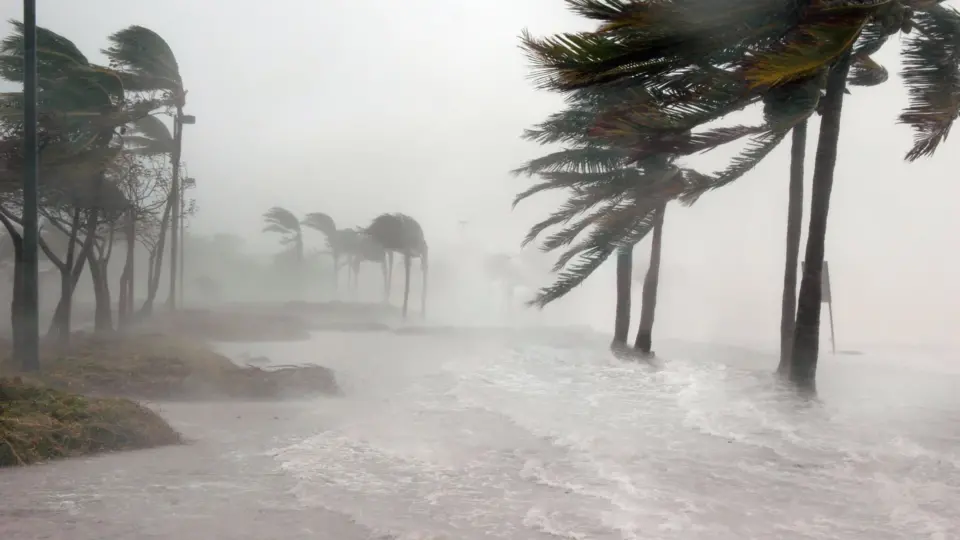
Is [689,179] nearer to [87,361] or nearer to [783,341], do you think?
[783,341]

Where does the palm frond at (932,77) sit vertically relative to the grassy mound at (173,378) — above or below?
above

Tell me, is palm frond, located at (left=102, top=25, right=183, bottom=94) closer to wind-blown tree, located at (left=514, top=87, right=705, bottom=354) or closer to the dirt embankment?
the dirt embankment

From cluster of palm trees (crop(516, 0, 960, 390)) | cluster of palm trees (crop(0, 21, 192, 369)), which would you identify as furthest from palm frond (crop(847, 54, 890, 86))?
cluster of palm trees (crop(0, 21, 192, 369))

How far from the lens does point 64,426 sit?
309 inches

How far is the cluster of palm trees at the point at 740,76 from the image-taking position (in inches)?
313

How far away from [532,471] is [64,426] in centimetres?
442

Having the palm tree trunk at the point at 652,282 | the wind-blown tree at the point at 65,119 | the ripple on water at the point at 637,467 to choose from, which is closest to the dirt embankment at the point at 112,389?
the ripple on water at the point at 637,467

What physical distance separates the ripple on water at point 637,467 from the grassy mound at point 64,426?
1562 mm

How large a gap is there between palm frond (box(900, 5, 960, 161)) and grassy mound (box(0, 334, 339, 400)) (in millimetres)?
9041

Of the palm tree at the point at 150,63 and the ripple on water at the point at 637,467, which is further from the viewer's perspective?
the palm tree at the point at 150,63

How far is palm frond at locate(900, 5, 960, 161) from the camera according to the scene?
31.4ft

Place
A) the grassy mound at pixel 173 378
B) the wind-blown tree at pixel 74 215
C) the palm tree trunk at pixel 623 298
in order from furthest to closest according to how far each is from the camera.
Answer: the palm tree trunk at pixel 623 298 < the wind-blown tree at pixel 74 215 < the grassy mound at pixel 173 378

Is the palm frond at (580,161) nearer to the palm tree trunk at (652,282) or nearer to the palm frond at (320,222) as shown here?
the palm tree trunk at (652,282)

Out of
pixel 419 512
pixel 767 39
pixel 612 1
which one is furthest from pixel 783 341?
pixel 419 512
